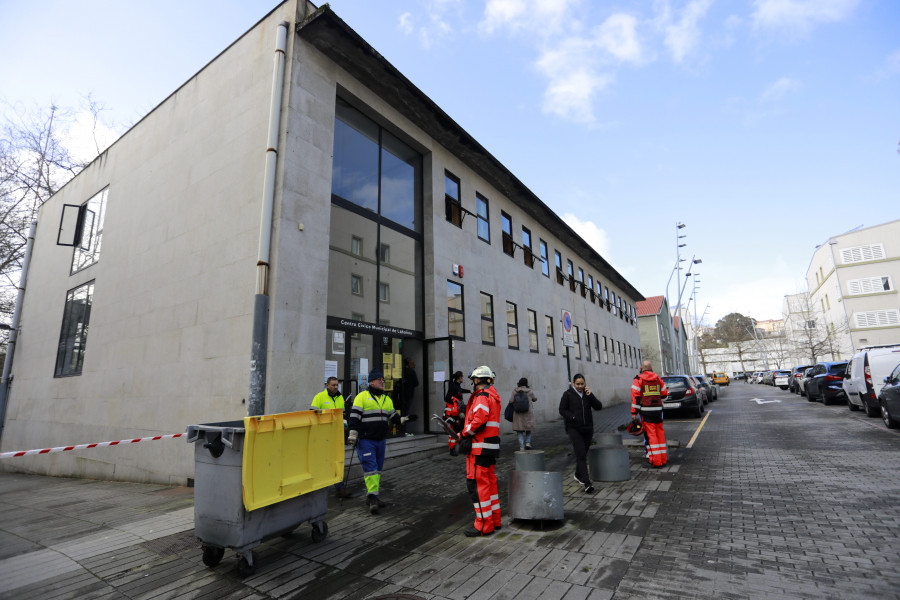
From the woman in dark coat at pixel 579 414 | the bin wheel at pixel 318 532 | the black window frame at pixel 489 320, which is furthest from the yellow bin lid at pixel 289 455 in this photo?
the black window frame at pixel 489 320

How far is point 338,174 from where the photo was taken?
10453 millimetres

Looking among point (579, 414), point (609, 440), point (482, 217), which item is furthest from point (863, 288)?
point (579, 414)

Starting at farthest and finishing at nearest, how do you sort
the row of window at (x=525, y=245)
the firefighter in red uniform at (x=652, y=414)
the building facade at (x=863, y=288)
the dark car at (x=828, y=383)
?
1. the building facade at (x=863, y=288)
2. the dark car at (x=828, y=383)
3. the row of window at (x=525, y=245)
4. the firefighter in red uniform at (x=652, y=414)

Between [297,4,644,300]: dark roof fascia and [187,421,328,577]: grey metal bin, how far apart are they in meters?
8.60

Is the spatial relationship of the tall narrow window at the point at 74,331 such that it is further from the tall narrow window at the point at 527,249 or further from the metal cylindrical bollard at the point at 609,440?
the tall narrow window at the point at 527,249

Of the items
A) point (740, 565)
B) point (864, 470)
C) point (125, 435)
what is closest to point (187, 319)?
point (125, 435)

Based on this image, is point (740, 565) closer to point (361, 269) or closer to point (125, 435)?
point (361, 269)

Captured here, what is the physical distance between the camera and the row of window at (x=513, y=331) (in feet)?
43.9

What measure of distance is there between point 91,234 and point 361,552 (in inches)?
611

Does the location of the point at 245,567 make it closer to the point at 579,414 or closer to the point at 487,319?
the point at 579,414

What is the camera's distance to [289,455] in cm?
467

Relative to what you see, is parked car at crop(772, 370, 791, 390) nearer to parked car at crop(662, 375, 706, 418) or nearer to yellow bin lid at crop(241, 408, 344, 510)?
parked car at crop(662, 375, 706, 418)

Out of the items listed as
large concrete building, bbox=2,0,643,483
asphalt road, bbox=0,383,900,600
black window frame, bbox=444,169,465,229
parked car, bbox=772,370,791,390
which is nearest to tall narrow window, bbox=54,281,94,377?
large concrete building, bbox=2,0,643,483

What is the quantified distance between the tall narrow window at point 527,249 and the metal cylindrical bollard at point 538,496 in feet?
46.4
